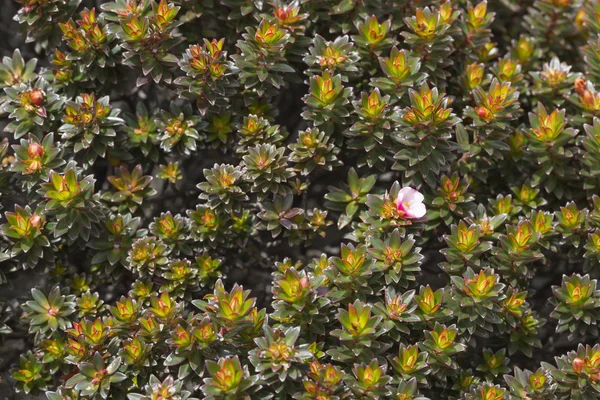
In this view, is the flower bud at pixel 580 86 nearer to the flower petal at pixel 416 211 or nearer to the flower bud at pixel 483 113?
the flower bud at pixel 483 113

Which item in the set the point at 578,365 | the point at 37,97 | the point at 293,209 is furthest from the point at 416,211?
the point at 37,97

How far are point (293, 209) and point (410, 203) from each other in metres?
0.49

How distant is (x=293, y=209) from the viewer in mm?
3053

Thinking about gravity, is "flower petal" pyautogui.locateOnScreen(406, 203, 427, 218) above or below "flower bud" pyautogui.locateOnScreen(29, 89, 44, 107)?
below

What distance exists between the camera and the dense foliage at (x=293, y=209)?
2771mm

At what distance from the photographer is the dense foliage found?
2.77 metres

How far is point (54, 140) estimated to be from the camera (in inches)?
130

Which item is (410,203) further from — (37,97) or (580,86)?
(37,97)

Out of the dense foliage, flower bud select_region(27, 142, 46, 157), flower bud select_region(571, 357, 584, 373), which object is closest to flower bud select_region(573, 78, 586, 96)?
the dense foliage

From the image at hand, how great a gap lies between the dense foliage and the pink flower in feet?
0.03

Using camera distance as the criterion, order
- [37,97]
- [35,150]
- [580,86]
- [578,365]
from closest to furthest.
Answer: [578,365] < [35,150] < [37,97] < [580,86]

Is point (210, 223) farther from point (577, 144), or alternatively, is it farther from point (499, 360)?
point (577, 144)

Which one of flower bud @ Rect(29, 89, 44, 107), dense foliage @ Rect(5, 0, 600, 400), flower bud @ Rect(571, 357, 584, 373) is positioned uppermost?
flower bud @ Rect(29, 89, 44, 107)

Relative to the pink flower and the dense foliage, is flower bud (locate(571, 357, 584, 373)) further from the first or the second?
the pink flower
